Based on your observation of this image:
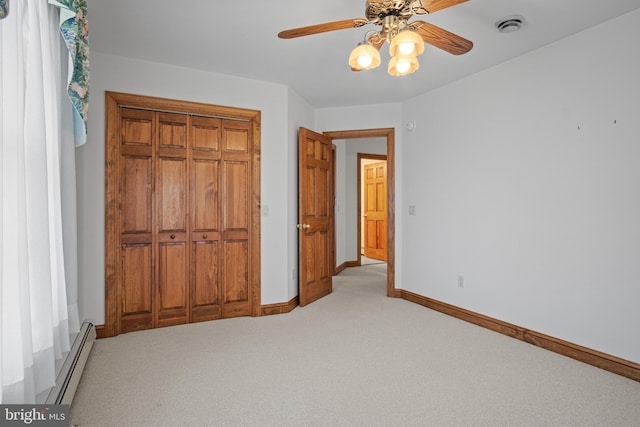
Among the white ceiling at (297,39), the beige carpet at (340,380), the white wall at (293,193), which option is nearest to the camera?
the beige carpet at (340,380)

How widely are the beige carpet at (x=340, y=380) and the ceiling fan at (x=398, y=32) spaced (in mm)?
1927

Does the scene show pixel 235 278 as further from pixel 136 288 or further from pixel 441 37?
pixel 441 37

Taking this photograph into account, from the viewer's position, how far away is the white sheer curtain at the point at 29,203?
4.41ft

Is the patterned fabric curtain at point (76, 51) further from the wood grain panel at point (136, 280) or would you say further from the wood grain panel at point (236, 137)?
the wood grain panel at point (236, 137)

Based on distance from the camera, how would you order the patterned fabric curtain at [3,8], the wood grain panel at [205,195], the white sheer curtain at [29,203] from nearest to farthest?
the patterned fabric curtain at [3,8]
the white sheer curtain at [29,203]
the wood grain panel at [205,195]

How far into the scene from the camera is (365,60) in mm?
1903

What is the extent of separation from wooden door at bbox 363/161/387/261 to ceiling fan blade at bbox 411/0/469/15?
5.90m

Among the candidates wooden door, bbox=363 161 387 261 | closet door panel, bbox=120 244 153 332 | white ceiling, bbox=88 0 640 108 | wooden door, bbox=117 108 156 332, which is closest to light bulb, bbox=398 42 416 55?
white ceiling, bbox=88 0 640 108

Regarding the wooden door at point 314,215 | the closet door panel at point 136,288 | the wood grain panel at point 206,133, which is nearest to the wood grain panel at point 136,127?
the wood grain panel at point 206,133

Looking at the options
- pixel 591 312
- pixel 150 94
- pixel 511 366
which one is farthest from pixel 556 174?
pixel 150 94

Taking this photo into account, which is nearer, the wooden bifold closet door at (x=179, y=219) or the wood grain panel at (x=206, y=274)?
the wooden bifold closet door at (x=179, y=219)

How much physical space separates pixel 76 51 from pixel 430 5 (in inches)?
73.1

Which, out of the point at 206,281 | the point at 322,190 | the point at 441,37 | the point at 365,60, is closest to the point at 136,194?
the point at 206,281

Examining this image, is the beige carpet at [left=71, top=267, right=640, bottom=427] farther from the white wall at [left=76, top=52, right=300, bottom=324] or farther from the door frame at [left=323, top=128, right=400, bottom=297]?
the door frame at [left=323, top=128, right=400, bottom=297]
